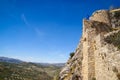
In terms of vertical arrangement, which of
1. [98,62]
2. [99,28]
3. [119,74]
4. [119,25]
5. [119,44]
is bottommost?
[119,74]

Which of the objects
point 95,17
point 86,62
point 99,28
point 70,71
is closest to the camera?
point 86,62

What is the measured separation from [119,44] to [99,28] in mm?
7029

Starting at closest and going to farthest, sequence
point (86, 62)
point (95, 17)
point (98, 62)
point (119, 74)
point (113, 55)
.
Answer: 1. point (119, 74)
2. point (113, 55)
3. point (98, 62)
4. point (86, 62)
5. point (95, 17)

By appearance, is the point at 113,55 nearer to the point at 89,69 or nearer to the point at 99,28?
the point at 89,69

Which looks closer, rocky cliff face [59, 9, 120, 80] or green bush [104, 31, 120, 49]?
rocky cliff face [59, 9, 120, 80]

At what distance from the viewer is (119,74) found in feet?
53.2

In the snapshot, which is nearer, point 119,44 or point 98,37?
point 119,44

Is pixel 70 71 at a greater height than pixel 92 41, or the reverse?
pixel 92 41

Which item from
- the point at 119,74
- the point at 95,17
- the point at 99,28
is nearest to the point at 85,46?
the point at 99,28

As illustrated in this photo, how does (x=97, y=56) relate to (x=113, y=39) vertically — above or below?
below

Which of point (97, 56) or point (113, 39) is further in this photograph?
point (113, 39)

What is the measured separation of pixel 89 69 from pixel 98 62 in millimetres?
1609

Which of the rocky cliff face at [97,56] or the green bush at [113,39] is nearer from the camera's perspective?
the rocky cliff face at [97,56]

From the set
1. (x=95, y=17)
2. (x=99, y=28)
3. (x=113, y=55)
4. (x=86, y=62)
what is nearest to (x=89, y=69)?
(x=86, y=62)
